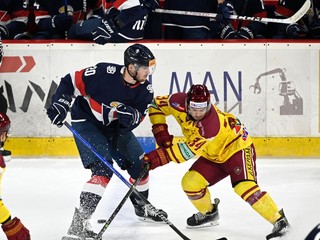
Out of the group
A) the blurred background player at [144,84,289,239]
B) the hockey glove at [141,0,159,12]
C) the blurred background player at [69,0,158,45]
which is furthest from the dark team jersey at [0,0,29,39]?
the blurred background player at [144,84,289,239]

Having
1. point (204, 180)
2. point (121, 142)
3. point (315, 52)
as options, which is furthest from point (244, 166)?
point (315, 52)

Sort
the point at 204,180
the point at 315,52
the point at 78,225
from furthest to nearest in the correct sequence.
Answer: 1. the point at 315,52
2. the point at 204,180
3. the point at 78,225

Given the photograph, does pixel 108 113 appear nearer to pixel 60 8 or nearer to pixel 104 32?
pixel 104 32

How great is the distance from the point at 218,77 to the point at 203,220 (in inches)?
84.8

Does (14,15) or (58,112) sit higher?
(14,15)

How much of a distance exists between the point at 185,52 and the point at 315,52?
99 cm

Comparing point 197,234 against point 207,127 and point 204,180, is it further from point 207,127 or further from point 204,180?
point 207,127

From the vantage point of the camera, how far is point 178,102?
4734 mm

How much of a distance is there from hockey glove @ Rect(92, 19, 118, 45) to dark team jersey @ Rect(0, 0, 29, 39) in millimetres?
777

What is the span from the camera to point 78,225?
174 inches

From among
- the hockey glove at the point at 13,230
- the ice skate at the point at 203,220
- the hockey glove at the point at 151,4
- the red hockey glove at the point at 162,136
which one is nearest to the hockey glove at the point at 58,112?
the red hockey glove at the point at 162,136

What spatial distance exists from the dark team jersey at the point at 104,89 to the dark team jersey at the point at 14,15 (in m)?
2.56

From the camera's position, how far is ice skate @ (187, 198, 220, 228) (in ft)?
15.7

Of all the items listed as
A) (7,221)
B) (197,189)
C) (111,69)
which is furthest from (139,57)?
(7,221)
